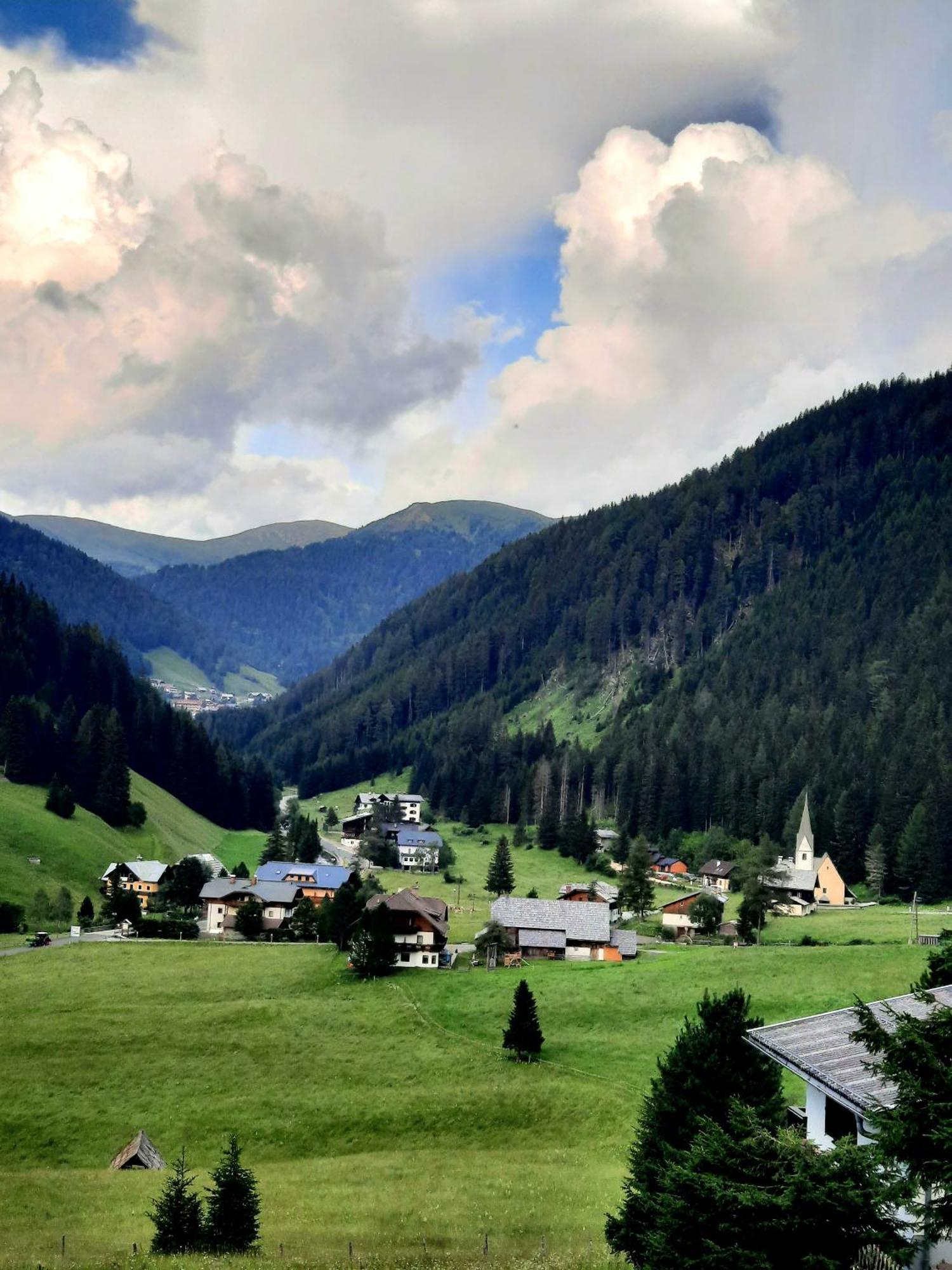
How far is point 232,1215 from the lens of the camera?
110 feet

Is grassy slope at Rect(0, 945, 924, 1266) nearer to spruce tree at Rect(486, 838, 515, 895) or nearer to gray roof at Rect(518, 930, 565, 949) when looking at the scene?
gray roof at Rect(518, 930, 565, 949)

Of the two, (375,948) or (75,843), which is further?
(75,843)

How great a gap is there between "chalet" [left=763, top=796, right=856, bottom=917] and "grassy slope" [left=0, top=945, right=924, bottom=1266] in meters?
27.0

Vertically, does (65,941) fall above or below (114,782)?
below

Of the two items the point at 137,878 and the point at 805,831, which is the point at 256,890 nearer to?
the point at 137,878

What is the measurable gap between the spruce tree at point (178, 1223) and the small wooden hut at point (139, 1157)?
558 inches

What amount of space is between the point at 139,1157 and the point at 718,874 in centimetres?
9338

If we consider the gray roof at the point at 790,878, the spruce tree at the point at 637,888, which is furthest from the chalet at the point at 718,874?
the spruce tree at the point at 637,888

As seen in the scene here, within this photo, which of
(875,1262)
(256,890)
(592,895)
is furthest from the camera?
(592,895)

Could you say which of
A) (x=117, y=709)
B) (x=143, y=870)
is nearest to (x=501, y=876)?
(x=143, y=870)

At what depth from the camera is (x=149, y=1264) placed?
101 ft

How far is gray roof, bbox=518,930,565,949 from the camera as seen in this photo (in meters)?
86.2

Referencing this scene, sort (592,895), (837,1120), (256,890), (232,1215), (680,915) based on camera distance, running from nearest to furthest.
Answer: (837,1120) → (232,1215) → (680,915) → (256,890) → (592,895)

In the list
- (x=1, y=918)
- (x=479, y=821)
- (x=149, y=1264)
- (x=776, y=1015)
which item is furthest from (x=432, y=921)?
(x=479, y=821)
